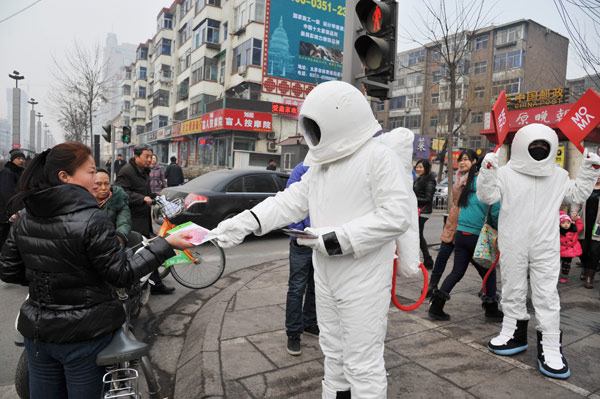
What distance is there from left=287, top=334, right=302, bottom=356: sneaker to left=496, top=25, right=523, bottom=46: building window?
4338 centimetres

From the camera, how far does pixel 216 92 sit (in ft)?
101

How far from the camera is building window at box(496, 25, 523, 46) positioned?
3762cm

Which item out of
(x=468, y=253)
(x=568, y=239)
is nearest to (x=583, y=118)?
(x=468, y=253)

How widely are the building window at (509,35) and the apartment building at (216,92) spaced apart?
2463 cm

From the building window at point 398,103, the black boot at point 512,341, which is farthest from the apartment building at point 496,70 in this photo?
the black boot at point 512,341

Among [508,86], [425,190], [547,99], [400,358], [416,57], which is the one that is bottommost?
[400,358]

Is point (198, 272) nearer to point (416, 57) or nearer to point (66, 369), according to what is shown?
point (66, 369)

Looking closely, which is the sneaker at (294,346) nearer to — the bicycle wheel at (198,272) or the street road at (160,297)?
the street road at (160,297)

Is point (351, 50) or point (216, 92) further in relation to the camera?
point (216, 92)

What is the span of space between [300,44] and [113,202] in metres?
23.9

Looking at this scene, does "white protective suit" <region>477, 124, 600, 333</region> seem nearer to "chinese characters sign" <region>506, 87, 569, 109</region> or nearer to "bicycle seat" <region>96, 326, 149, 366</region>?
"bicycle seat" <region>96, 326, 149, 366</region>

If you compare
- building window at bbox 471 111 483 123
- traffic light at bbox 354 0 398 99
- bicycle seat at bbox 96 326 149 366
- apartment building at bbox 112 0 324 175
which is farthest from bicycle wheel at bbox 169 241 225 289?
building window at bbox 471 111 483 123

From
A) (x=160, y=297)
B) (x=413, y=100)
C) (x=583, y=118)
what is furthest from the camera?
(x=413, y=100)

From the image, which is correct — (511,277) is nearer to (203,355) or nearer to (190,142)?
(203,355)
